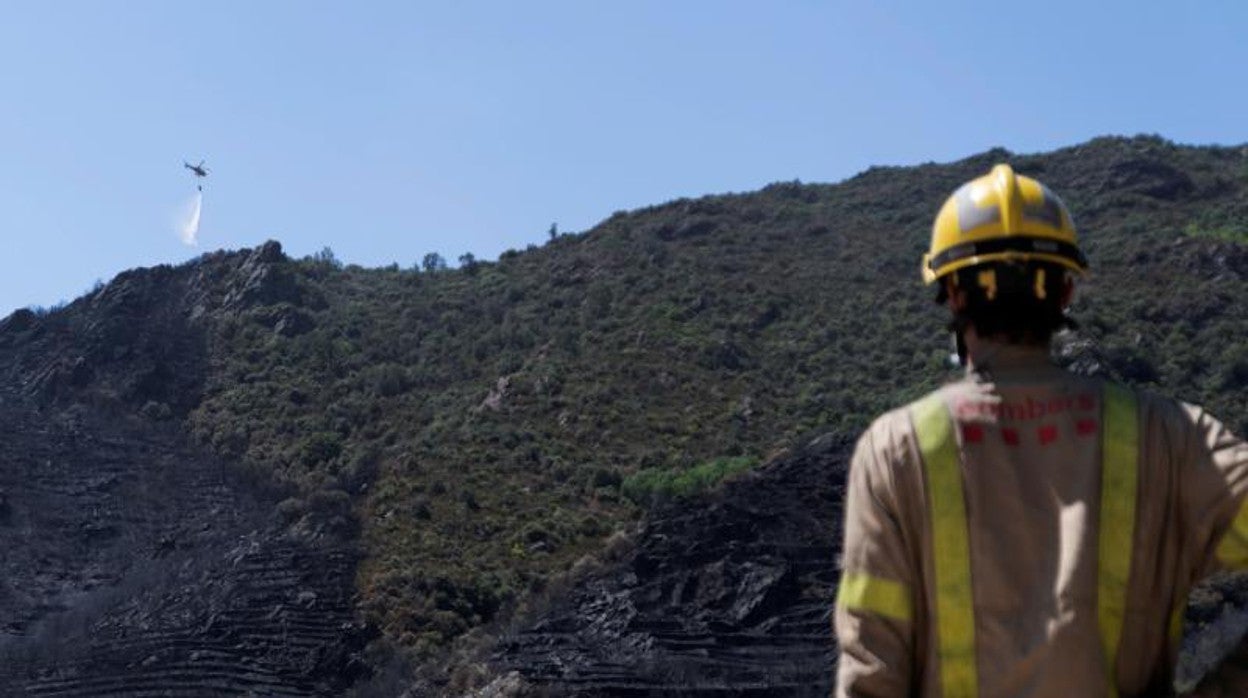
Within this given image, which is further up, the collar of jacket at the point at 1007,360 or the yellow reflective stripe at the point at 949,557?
the collar of jacket at the point at 1007,360

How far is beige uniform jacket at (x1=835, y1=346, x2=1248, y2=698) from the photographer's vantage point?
3.06 metres

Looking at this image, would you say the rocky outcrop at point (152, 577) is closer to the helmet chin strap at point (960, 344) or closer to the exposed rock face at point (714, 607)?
the exposed rock face at point (714, 607)

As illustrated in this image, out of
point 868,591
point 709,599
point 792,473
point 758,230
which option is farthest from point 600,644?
point 758,230

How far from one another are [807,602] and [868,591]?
97.7 feet

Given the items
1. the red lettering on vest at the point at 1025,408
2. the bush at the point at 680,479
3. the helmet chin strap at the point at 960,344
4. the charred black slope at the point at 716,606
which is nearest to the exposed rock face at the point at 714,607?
the charred black slope at the point at 716,606

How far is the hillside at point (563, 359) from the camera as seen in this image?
1578 inches

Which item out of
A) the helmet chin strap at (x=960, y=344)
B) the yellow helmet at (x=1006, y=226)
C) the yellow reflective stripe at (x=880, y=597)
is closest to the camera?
the yellow reflective stripe at (x=880, y=597)

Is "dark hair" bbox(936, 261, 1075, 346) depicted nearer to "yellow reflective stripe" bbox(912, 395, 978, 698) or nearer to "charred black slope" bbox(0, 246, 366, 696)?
"yellow reflective stripe" bbox(912, 395, 978, 698)

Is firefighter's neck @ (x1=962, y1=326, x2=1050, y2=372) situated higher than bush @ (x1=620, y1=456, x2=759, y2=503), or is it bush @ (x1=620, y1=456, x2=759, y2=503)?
firefighter's neck @ (x1=962, y1=326, x2=1050, y2=372)

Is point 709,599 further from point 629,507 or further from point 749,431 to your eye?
point 749,431

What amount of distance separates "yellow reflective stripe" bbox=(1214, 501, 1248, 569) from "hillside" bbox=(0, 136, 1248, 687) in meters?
27.2

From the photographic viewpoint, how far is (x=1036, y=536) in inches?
123

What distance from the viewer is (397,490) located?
43000mm

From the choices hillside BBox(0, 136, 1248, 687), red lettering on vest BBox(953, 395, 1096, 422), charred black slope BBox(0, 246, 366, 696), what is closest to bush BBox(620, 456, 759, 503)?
hillside BBox(0, 136, 1248, 687)
